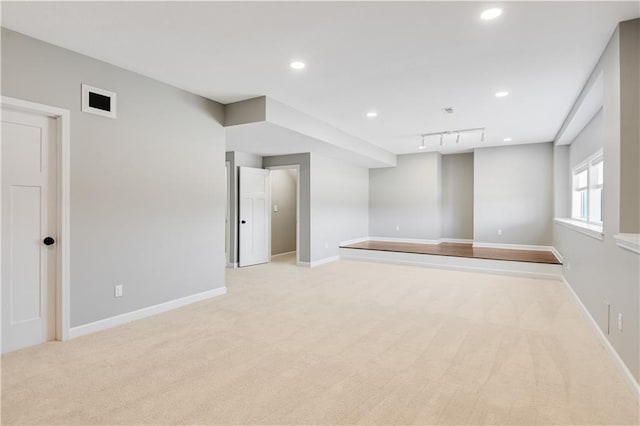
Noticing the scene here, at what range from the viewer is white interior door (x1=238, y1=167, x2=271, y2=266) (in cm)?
662

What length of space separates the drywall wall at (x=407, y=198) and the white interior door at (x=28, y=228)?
7.35 meters

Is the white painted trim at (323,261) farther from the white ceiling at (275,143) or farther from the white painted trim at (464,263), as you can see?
the white ceiling at (275,143)

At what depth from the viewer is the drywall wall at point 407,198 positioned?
28.0 ft

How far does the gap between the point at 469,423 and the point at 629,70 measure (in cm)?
263

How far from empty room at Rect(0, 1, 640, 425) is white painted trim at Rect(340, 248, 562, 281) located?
31cm

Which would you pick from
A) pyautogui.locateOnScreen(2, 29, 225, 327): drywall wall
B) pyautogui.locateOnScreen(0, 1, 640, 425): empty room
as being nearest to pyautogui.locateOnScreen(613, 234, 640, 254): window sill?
pyautogui.locateOnScreen(0, 1, 640, 425): empty room

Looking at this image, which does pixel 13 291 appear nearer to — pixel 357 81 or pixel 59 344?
pixel 59 344

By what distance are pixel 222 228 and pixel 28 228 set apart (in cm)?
209

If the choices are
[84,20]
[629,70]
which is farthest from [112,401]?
[629,70]

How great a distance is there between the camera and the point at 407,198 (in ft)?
28.9

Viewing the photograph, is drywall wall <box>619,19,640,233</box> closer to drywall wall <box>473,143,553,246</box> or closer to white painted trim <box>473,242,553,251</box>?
drywall wall <box>473,143,553,246</box>

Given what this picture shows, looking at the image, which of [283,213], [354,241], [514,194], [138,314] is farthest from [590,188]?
[138,314]

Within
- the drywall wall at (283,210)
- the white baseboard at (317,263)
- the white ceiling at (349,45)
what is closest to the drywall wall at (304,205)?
the white baseboard at (317,263)

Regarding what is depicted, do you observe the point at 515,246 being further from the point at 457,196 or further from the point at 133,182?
the point at 133,182
